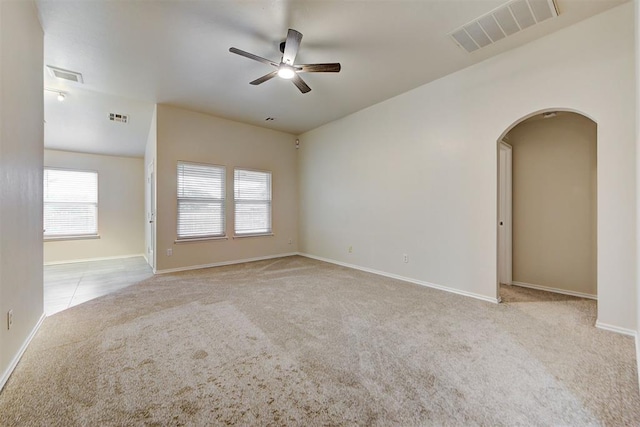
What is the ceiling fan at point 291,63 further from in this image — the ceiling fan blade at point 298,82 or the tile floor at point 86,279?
the tile floor at point 86,279

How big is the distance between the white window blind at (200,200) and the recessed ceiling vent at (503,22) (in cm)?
438

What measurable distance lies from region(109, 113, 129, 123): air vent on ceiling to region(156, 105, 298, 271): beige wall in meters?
0.81

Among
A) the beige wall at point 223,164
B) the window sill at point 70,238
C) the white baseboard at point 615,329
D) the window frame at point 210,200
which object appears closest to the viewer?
A: the white baseboard at point 615,329

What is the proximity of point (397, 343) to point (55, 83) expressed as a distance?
5.28m

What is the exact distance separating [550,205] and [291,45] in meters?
3.96

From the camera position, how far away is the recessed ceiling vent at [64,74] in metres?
3.28

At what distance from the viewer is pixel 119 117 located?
15.7 feet

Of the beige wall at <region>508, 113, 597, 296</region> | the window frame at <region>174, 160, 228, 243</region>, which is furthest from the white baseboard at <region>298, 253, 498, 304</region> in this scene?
the window frame at <region>174, 160, 228, 243</region>

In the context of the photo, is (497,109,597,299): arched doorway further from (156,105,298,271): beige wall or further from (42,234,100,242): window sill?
(42,234,100,242): window sill

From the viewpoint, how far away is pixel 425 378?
177cm

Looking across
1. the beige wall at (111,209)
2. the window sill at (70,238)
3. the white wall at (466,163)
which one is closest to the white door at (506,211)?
the white wall at (466,163)

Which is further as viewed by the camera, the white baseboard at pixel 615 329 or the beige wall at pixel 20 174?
the white baseboard at pixel 615 329

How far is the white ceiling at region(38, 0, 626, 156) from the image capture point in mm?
2406

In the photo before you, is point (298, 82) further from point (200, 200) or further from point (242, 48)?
point (200, 200)
